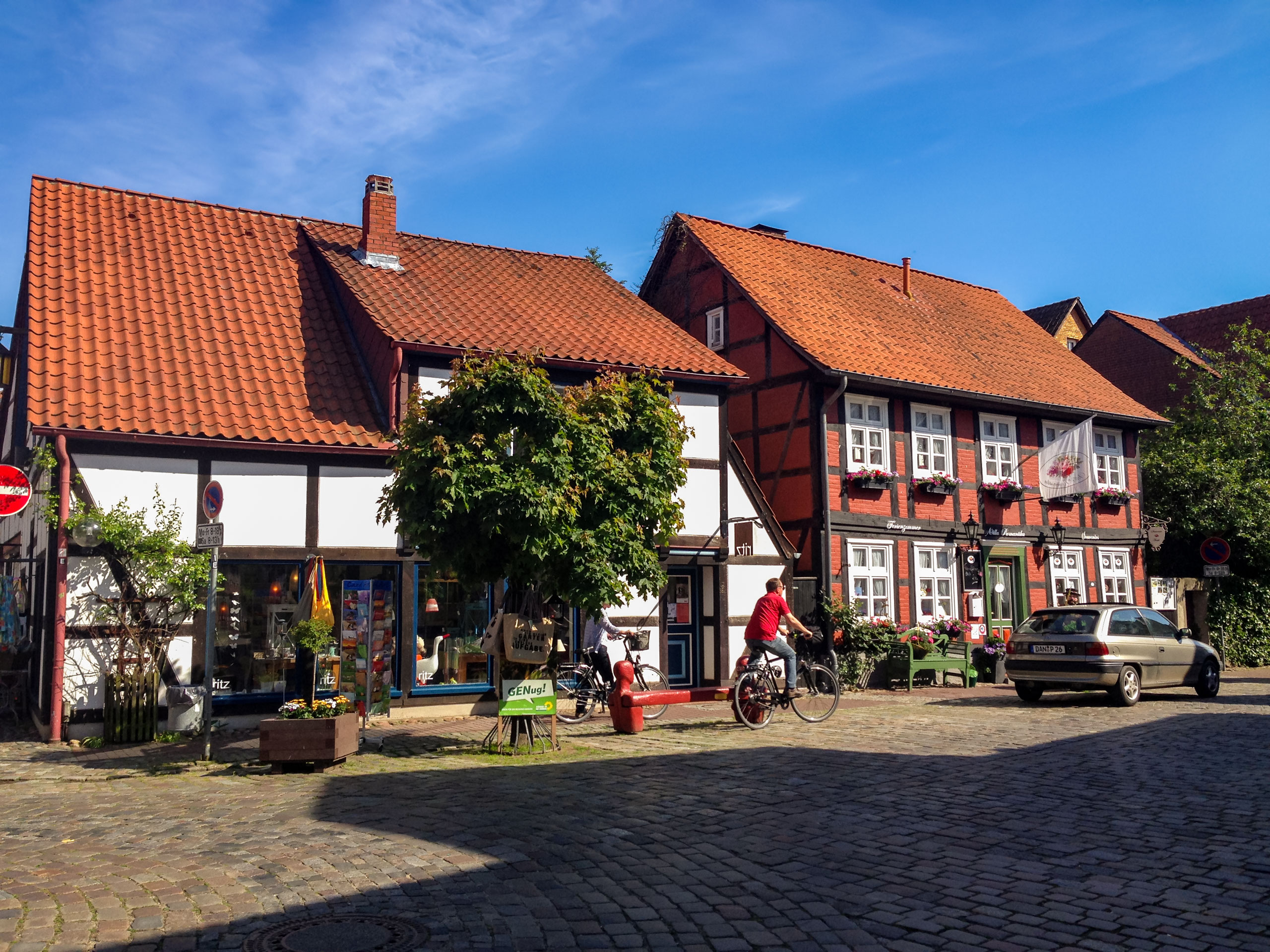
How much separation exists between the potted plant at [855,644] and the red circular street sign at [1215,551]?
8.19m

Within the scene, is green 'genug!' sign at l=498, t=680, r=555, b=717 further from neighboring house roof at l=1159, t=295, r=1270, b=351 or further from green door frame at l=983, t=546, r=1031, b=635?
neighboring house roof at l=1159, t=295, r=1270, b=351

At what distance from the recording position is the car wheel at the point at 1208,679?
17.5 meters

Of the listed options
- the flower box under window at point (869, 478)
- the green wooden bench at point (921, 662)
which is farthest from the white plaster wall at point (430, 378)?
the green wooden bench at point (921, 662)

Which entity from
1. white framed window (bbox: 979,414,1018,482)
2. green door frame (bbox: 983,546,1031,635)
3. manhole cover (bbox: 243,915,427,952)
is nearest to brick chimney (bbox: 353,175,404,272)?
white framed window (bbox: 979,414,1018,482)

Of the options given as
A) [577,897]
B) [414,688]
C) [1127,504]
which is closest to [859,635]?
[414,688]

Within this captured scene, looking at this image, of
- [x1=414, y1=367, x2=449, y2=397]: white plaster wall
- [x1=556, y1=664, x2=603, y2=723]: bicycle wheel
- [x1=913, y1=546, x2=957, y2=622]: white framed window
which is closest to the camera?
[x1=556, y1=664, x2=603, y2=723]: bicycle wheel

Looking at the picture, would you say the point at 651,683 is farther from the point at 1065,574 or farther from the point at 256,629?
the point at 1065,574

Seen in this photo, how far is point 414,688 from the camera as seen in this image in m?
14.8

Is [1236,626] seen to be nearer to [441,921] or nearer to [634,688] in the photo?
[634,688]

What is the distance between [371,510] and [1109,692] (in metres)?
11.0

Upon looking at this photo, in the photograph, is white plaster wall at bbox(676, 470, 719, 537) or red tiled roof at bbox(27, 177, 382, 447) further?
white plaster wall at bbox(676, 470, 719, 537)

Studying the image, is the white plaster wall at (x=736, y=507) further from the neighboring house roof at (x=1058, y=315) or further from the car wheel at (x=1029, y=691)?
the neighboring house roof at (x=1058, y=315)

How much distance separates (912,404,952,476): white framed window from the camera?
871 inches

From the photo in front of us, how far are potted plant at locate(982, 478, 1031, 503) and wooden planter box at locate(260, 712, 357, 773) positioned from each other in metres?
16.3
